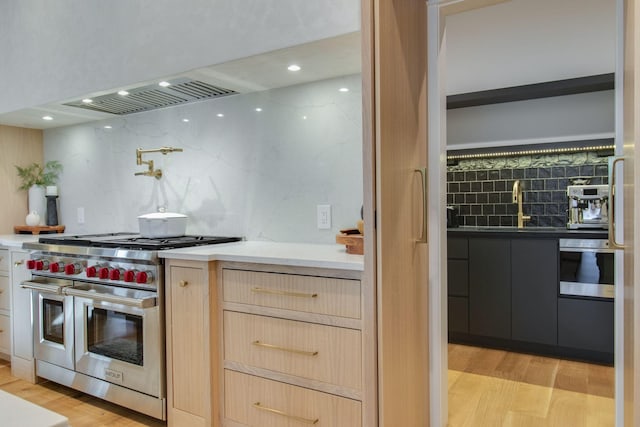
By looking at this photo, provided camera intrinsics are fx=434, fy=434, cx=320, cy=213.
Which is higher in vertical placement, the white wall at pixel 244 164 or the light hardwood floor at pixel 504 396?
the white wall at pixel 244 164

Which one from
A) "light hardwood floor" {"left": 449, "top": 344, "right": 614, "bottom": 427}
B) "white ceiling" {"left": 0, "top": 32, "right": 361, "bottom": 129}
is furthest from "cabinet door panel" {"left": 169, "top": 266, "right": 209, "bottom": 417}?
"light hardwood floor" {"left": 449, "top": 344, "right": 614, "bottom": 427}

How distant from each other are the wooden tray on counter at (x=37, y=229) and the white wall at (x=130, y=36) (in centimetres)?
91

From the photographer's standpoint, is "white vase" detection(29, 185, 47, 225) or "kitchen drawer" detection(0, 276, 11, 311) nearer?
"kitchen drawer" detection(0, 276, 11, 311)

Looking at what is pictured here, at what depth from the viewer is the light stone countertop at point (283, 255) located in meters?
1.61

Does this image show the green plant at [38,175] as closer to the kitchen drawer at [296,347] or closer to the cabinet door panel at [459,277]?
the kitchen drawer at [296,347]

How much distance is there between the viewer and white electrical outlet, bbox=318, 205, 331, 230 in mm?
2285

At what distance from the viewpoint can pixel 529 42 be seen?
2949 mm

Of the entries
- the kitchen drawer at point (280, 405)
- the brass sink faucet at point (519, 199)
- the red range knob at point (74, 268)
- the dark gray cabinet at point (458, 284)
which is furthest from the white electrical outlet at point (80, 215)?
the brass sink faucet at point (519, 199)

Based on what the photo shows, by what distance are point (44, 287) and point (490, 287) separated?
3.01 metres

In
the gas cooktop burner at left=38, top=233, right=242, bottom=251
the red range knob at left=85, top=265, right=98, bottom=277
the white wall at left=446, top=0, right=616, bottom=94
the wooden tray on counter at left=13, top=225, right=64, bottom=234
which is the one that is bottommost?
the red range knob at left=85, top=265, right=98, bottom=277

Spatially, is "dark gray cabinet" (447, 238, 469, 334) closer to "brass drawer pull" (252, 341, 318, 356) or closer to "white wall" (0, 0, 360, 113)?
"brass drawer pull" (252, 341, 318, 356)

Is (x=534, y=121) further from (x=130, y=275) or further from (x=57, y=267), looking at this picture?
(x=57, y=267)

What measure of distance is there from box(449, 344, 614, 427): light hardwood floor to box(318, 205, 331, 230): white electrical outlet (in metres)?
1.16

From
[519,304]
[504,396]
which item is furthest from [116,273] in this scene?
[519,304]
